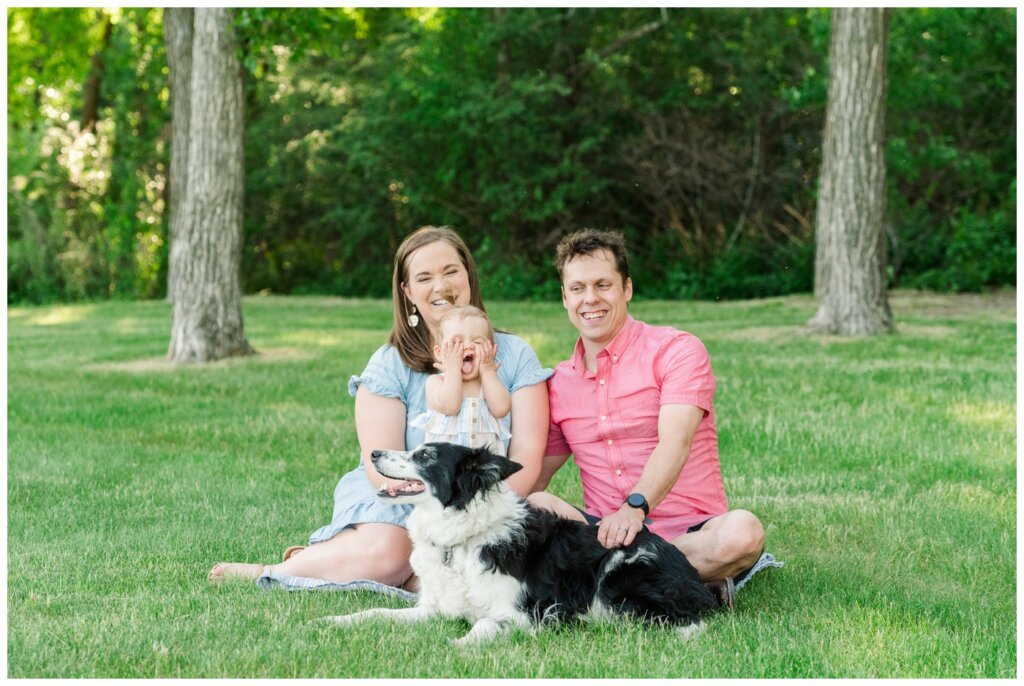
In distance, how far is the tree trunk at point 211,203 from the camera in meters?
12.0

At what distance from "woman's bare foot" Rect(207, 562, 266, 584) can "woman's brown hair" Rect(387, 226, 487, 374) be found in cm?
111

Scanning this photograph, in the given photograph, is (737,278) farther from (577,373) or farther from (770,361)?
(577,373)

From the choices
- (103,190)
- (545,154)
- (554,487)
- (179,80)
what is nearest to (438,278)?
(554,487)

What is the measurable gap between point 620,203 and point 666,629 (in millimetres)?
21351

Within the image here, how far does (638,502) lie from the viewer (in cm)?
396

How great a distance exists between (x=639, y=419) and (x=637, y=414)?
2cm

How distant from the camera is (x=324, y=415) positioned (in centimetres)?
916

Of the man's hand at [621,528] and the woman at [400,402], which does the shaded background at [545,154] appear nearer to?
the woman at [400,402]

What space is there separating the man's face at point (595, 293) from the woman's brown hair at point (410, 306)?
503 mm

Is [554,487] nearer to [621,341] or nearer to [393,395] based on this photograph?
[393,395]

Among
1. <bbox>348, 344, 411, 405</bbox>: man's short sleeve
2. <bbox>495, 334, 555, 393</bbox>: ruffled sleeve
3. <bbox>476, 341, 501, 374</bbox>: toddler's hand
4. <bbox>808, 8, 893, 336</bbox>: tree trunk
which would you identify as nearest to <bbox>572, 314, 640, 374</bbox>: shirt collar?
<bbox>495, 334, 555, 393</bbox>: ruffled sleeve

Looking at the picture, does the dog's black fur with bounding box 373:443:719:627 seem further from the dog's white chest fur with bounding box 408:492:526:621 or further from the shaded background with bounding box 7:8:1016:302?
the shaded background with bounding box 7:8:1016:302

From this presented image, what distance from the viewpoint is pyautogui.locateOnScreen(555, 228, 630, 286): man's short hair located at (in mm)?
4262

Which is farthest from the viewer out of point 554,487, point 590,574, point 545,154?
point 545,154
